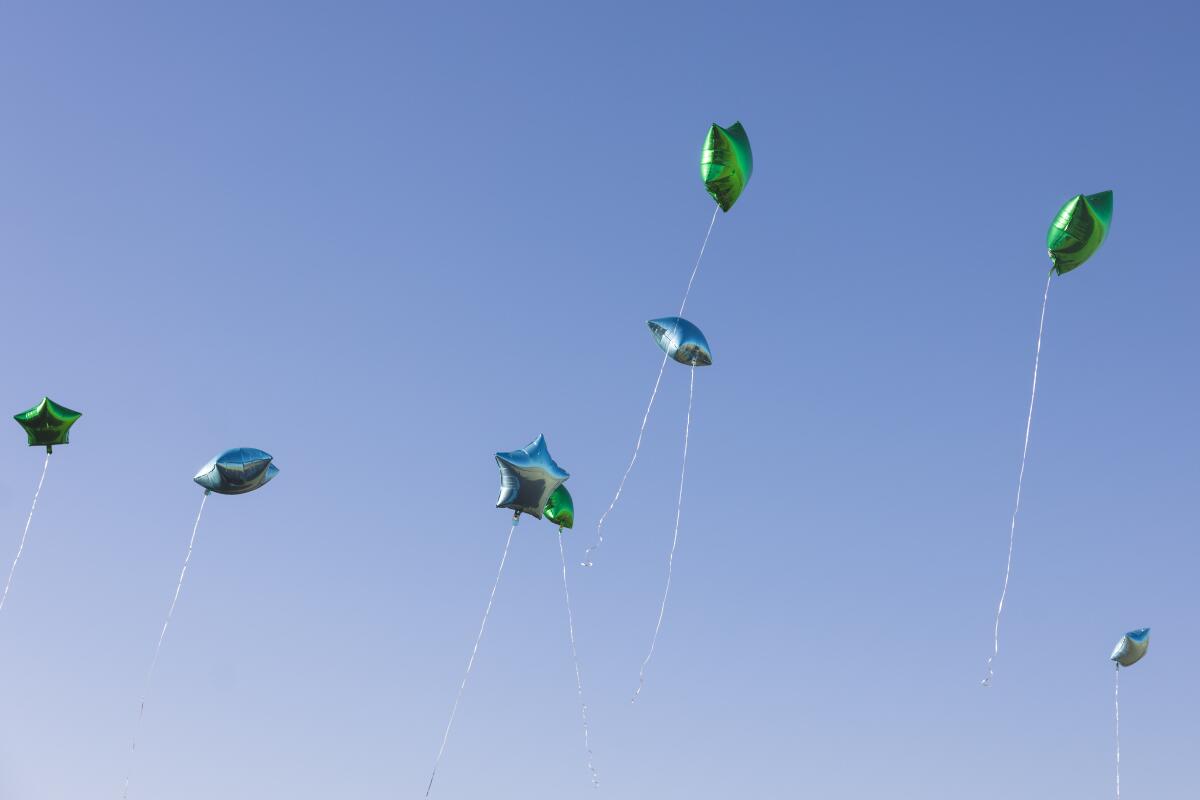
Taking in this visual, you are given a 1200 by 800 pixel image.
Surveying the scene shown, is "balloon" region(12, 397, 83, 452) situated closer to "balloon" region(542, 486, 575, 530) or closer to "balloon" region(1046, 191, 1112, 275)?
"balloon" region(542, 486, 575, 530)

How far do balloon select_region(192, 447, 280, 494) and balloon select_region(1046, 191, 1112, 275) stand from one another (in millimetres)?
17957

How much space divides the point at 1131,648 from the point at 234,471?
2120 cm

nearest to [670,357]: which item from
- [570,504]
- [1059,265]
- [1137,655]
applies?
[570,504]

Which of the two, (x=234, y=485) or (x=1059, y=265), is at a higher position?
(x=1059, y=265)

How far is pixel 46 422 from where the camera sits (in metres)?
34.9

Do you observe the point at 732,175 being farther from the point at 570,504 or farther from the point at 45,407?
the point at 45,407

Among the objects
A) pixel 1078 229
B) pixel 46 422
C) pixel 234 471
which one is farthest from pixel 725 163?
pixel 46 422

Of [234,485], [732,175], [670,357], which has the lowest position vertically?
[234,485]

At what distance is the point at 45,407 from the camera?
34.9 meters

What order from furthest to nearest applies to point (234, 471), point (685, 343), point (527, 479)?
point (685, 343) → point (234, 471) → point (527, 479)

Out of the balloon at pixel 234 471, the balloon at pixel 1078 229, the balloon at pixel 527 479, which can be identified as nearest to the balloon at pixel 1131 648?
the balloon at pixel 1078 229

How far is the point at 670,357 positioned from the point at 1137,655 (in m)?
13.1

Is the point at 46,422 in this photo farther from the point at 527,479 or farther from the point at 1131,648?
the point at 1131,648

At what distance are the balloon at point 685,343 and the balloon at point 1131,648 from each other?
1178 cm
